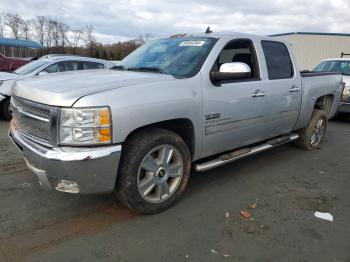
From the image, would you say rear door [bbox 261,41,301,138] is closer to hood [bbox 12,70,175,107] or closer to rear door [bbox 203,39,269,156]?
rear door [bbox 203,39,269,156]

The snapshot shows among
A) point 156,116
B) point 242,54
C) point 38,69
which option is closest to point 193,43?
point 242,54

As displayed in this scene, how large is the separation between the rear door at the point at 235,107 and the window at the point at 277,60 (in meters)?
0.30

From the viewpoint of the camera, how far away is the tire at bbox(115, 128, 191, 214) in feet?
10.8

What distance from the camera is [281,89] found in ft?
16.4

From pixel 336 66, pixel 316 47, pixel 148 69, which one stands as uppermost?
pixel 316 47

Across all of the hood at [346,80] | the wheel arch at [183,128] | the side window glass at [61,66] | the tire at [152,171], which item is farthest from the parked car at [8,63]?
the tire at [152,171]

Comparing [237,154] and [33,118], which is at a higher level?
[33,118]

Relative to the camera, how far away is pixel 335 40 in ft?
102

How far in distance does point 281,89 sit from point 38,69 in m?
6.19

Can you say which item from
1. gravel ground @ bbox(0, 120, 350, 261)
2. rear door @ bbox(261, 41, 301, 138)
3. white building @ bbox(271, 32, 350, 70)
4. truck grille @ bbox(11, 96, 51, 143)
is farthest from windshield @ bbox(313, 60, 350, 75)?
white building @ bbox(271, 32, 350, 70)

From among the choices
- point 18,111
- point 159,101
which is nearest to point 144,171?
point 159,101

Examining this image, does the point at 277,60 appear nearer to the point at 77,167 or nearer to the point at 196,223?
the point at 196,223

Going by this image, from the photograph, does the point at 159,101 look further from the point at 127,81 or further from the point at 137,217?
the point at 137,217

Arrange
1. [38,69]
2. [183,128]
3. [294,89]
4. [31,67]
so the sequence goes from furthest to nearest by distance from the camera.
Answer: [31,67] → [38,69] → [294,89] → [183,128]
